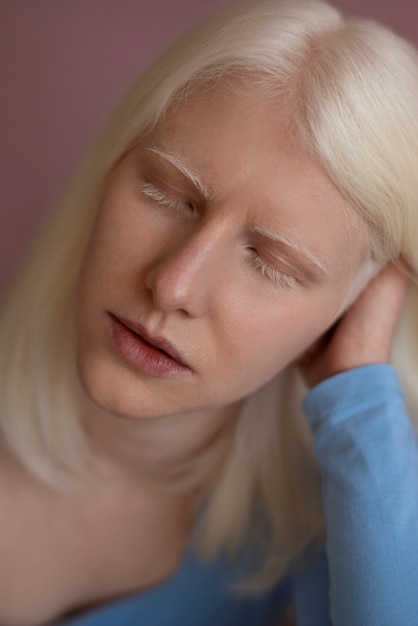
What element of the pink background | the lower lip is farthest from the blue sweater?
the pink background

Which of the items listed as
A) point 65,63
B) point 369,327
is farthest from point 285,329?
point 65,63

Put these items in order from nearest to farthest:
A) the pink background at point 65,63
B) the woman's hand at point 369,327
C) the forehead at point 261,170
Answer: the forehead at point 261,170 → the woman's hand at point 369,327 → the pink background at point 65,63

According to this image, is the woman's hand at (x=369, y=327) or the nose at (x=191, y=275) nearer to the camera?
the nose at (x=191, y=275)

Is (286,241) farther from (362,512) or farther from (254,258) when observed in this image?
(362,512)

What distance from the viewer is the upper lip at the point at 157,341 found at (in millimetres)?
809

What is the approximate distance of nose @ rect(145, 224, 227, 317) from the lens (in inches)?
30.4

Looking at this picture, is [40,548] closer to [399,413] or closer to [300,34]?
[399,413]

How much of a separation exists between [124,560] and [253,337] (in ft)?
1.47

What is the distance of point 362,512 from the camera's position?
87 centimetres

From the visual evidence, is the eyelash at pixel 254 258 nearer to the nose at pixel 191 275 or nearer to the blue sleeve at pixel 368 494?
the nose at pixel 191 275

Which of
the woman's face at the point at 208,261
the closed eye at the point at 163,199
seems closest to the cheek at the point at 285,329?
the woman's face at the point at 208,261

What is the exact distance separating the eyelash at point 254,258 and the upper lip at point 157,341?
0.12 metres

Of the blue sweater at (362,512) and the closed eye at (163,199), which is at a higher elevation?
the closed eye at (163,199)

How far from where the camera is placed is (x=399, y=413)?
3.02 feet
